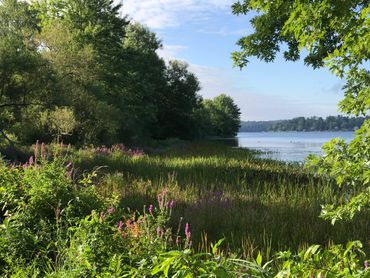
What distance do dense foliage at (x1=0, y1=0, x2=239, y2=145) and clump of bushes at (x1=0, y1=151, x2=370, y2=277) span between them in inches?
436

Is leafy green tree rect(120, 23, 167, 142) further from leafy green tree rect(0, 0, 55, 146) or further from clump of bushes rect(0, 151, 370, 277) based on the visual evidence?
clump of bushes rect(0, 151, 370, 277)

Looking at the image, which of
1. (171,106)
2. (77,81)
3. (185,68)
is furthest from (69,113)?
(185,68)

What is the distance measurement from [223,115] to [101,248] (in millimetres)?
131441

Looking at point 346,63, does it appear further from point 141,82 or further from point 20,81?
point 141,82

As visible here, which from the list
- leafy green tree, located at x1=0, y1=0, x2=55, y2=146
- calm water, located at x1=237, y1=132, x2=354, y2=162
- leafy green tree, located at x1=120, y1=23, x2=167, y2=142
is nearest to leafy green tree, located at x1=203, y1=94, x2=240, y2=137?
calm water, located at x1=237, y1=132, x2=354, y2=162

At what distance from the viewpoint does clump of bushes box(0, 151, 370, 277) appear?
246 cm

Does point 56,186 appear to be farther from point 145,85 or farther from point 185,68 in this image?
point 185,68

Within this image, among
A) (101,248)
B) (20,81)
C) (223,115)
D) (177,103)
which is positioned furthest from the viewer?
(223,115)

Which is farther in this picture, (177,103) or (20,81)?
(177,103)

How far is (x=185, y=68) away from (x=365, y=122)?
69.6 metres

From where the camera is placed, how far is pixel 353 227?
7.19 meters

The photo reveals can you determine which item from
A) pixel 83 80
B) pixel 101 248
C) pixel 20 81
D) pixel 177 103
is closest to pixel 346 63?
pixel 101 248

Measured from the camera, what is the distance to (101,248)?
3682mm

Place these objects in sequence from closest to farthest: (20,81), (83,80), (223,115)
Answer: (20,81) → (83,80) → (223,115)
